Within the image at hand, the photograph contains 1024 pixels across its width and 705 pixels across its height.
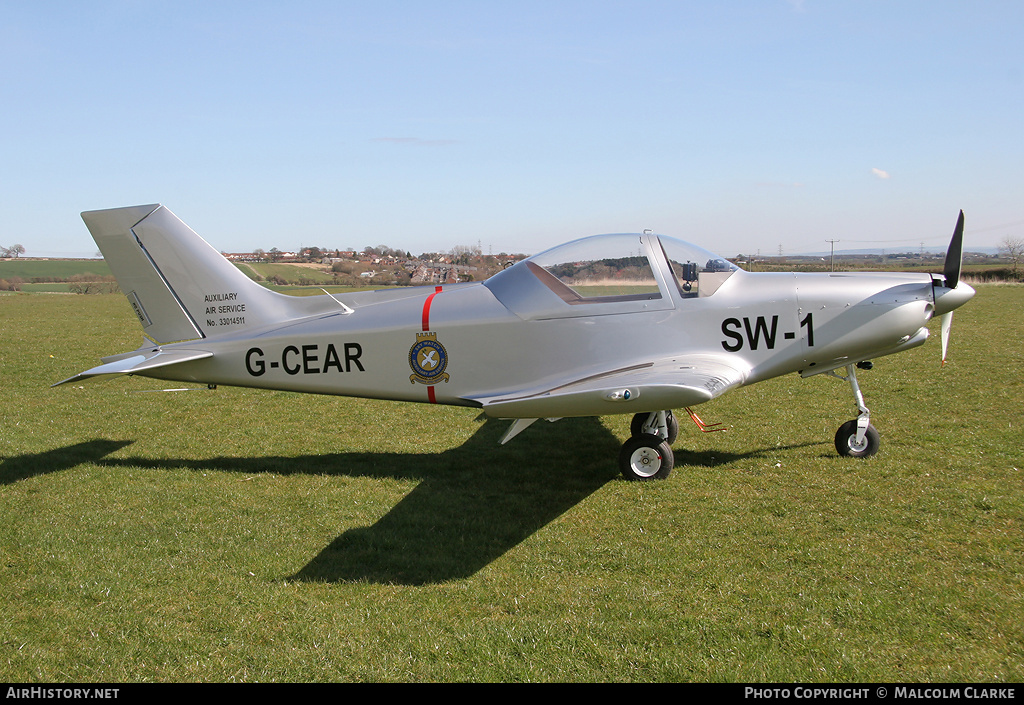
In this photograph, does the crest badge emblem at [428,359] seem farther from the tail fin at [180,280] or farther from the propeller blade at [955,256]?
the propeller blade at [955,256]

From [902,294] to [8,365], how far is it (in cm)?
1777

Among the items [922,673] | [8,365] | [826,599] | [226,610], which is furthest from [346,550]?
[8,365]

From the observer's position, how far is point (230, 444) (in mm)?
9305

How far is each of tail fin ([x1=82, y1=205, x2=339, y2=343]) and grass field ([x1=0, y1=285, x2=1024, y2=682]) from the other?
1777 mm

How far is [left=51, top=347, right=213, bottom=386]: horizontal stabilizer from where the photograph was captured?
7205 millimetres

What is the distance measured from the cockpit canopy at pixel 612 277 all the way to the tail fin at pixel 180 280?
2458mm

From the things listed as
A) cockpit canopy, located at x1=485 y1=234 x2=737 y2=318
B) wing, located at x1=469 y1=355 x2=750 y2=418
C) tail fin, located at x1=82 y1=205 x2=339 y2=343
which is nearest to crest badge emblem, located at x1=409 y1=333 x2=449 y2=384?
cockpit canopy, located at x1=485 y1=234 x2=737 y2=318

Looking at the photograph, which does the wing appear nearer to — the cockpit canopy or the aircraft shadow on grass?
the aircraft shadow on grass

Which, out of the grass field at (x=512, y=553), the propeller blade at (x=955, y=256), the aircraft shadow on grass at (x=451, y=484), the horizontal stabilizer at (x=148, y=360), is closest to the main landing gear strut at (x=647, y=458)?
the grass field at (x=512, y=553)

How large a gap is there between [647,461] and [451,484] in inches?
83.1

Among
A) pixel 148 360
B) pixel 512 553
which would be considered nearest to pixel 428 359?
pixel 512 553

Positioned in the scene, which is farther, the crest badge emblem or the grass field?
the crest badge emblem

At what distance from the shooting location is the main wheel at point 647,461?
7168 millimetres

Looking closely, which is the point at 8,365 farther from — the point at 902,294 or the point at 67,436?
the point at 902,294
